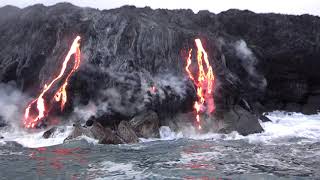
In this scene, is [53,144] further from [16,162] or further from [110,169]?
[110,169]

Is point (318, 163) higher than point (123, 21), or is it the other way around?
point (123, 21)

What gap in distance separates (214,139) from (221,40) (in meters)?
13.1

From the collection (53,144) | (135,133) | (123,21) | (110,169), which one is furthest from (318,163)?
(123,21)

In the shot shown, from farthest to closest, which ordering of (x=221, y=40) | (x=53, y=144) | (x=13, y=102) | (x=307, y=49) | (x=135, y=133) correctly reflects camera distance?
(x=307, y=49)
(x=221, y=40)
(x=13, y=102)
(x=135, y=133)
(x=53, y=144)

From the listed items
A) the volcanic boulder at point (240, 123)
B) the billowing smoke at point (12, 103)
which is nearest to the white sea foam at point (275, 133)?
the volcanic boulder at point (240, 123)

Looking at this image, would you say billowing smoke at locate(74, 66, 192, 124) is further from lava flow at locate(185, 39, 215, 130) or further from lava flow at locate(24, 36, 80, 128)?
lava flow at locate(24, 36, 80, 128)

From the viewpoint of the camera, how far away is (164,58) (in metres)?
34.6

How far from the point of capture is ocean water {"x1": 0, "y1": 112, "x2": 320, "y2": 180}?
18375 mm

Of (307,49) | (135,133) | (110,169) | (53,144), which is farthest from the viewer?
(307,49)

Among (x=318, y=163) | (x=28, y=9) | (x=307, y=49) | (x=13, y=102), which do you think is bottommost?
(x=318, y=163)

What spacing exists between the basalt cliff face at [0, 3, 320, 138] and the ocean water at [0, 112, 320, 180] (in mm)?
3163

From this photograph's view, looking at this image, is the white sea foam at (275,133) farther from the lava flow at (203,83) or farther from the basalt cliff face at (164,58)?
→ the lava flow at (203,83)

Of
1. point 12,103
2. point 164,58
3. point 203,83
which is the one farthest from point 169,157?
point 12,103

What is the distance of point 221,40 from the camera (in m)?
39.1
